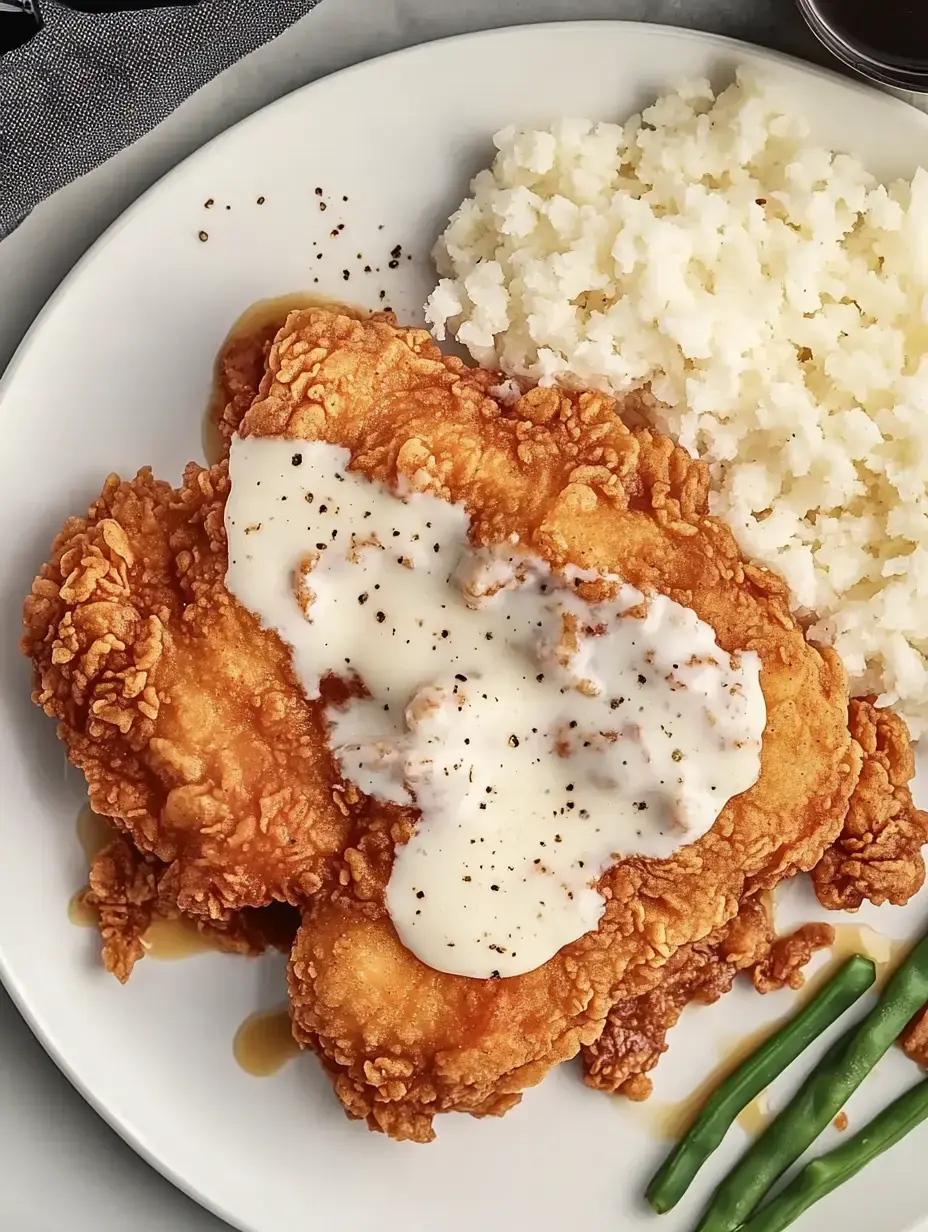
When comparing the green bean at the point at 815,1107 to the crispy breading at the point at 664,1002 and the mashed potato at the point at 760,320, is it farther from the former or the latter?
the mashed potato at the point at 760,320

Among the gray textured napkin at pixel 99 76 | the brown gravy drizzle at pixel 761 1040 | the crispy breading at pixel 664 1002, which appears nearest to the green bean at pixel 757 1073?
the brown gravy drizzle at pixel 761 1040

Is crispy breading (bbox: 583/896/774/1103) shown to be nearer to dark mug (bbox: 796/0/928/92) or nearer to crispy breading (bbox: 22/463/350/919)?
crispy breading (bbox: 22/463/350/919)

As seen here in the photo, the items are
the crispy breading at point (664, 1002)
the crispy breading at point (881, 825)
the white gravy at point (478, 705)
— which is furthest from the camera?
the crispy breading at point (664, 1002)

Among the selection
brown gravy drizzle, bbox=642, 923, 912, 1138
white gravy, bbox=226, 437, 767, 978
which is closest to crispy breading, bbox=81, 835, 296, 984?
white gravy, bbox=226, 437, 767, 978

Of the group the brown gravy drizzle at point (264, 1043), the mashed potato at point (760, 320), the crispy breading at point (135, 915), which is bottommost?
the brown gravy drizzle at point (264, 1043)

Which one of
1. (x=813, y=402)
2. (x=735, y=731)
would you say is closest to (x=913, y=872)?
(x=735, y=731)
